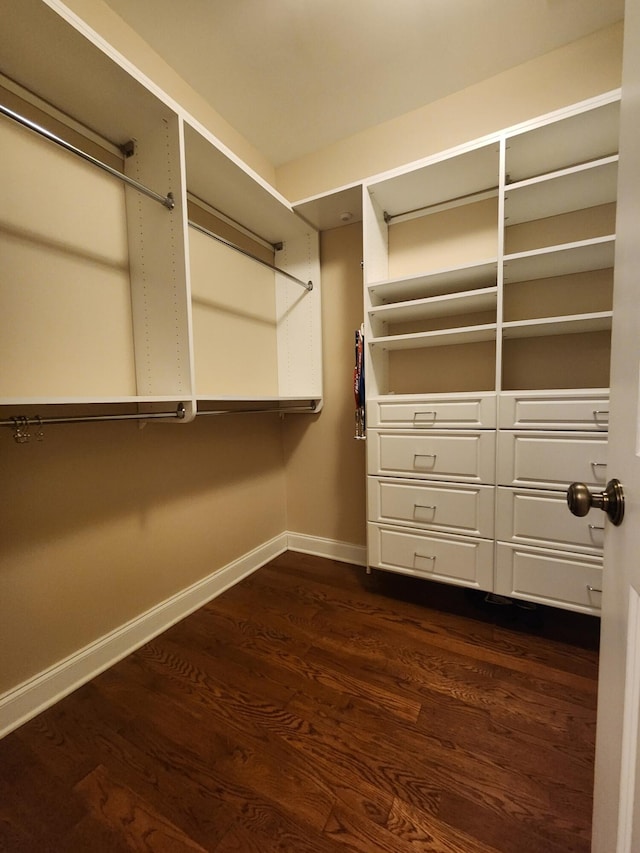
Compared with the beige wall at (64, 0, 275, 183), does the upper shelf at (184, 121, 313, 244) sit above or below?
below

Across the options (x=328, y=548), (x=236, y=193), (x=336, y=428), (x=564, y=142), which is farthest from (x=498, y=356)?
(x=328, y=548)

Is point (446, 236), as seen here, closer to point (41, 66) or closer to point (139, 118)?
point (139, 118)

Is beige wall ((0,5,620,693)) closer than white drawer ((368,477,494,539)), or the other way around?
beige wall ((0,5,620,693))

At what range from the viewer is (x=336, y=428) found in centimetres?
224

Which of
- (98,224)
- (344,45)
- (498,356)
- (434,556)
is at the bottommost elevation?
(434,556)

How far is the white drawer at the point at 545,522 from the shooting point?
1335 mm

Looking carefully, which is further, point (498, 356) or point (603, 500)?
point (498, 356)

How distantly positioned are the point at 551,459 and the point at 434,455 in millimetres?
458

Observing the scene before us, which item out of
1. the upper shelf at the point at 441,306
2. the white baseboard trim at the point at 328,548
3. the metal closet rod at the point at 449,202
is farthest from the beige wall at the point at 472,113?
the white baseboard trim at the point at 328,548

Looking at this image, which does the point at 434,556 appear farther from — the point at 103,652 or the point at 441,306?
the point at 103,652

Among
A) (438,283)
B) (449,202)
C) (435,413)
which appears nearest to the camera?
(435,413)

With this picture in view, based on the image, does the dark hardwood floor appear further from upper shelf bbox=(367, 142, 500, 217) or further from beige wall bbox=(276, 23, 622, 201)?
beige wall bbox=(276, 23, 622, 201)

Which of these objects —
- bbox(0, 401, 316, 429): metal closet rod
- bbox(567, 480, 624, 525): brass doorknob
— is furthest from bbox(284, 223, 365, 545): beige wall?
bbox(567, 480, 624, 525): brass doorknob

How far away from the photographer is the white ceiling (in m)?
1.36
